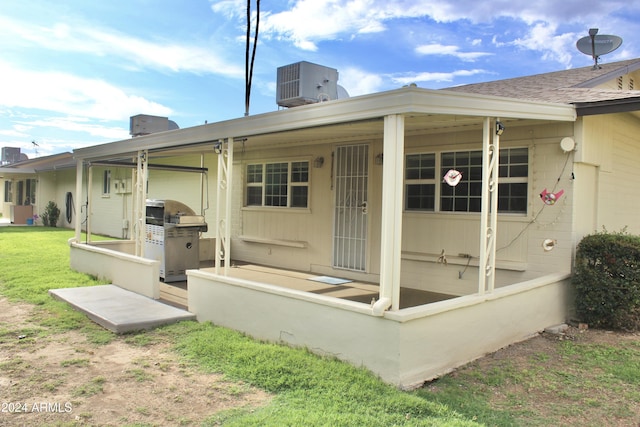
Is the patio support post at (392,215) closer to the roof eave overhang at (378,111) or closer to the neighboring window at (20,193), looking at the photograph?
the roof eave overhang at (378,111)

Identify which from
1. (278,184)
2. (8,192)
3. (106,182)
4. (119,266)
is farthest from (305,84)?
(8,192)

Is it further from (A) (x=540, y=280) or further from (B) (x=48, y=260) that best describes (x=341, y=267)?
(B) (x=48, y=260)

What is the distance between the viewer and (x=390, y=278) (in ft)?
13.6

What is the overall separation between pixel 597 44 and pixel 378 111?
6525 millimetres

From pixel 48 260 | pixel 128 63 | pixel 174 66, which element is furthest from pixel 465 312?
pixel 174 66

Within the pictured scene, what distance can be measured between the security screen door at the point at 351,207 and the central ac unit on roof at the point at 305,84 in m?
1.57

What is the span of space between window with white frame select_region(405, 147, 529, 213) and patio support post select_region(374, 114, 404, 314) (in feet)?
9.89

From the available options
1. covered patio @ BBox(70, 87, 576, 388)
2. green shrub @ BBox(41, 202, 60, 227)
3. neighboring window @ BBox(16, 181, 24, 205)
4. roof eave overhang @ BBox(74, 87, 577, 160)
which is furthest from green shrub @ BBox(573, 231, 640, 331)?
neighboring window @ BBox(16, 181, 24, 205)

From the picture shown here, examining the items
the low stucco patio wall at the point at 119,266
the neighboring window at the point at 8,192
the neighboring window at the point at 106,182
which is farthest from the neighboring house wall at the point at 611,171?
the neighboring window at the point at 8,192

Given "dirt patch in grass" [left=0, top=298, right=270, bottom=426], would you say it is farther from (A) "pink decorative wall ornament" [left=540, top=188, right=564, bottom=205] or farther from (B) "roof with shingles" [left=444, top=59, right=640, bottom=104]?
(B) "roof with shingles" [left=444, top=59, right=640, bottom=104]

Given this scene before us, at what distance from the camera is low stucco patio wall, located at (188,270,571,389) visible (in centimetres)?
414

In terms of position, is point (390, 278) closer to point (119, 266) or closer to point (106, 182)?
point (119, 266)

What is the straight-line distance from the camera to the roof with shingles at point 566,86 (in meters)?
6.26

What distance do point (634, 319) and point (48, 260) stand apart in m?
11.6
